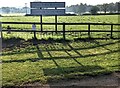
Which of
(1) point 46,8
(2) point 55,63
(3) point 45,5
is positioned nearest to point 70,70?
(2) point 55,63

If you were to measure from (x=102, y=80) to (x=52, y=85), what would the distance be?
3.96ft

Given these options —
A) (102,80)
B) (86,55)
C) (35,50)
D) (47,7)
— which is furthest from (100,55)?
(47,7)

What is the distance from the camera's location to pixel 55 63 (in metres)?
8.62

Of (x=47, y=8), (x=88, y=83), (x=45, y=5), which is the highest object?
(x=45, y=5)

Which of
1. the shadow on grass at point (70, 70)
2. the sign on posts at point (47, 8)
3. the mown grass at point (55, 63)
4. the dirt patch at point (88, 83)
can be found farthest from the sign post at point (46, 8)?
the dirt patch at point (88, 83)

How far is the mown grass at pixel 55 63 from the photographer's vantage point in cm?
700

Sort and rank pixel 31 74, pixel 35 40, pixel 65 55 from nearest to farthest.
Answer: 1. pixel 31 74
2. pixel 65 55
3. pixel 35 40

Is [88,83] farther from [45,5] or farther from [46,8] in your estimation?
[46,8]

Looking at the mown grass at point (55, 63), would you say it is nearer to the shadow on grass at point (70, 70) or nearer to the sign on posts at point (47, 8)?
the shadow on grass at point (70, 70)

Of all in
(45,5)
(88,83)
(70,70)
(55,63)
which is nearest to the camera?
(88,83)

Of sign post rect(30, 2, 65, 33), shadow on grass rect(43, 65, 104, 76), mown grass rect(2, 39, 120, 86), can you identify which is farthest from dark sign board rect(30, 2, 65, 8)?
shadow on grass rect(43, 65, 104, 76)

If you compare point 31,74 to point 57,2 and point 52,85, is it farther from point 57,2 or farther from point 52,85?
point 57,2

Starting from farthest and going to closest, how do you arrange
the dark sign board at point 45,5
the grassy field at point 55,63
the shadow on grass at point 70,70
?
1. the dark sign board at point 45,5
2. the shadow on grass at point 70,70
3. the grassy field at point 55,63

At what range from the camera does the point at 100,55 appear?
1011 cm
